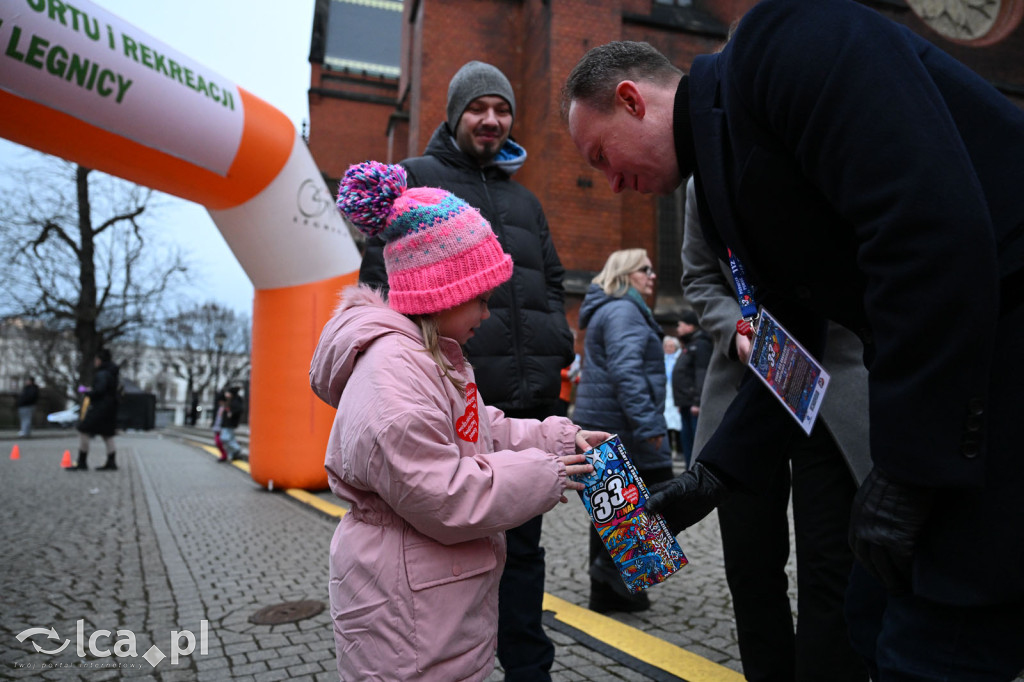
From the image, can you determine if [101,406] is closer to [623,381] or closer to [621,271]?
[621,271]

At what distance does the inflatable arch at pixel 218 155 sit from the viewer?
4.64 m

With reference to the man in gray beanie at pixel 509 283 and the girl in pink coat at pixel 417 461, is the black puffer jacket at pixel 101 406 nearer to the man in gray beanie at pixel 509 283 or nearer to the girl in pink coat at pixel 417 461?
the man in gray beanie at pixel 509 283

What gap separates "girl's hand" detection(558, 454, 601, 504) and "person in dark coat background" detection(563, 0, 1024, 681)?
76 centimetres

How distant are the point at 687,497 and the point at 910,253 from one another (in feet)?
3.15

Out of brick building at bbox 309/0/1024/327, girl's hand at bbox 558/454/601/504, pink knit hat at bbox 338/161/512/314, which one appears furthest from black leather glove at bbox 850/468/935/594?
brick building at bbox 309/0/1024/327

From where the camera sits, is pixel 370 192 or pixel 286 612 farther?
pixel 286 612

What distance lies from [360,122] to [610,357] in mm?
24634

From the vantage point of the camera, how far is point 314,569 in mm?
4812

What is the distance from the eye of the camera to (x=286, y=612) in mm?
3867

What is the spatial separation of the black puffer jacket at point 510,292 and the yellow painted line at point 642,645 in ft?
3.67

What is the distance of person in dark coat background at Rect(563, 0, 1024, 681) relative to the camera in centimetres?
106

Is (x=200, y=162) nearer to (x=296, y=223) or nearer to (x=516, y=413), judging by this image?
(x=296, y=223)

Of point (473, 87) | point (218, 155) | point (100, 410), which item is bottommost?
point (100, 410)

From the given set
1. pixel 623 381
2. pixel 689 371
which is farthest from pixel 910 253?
pixel 689 371
